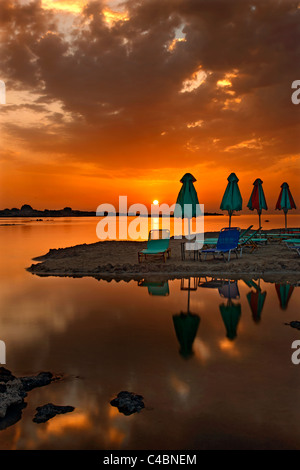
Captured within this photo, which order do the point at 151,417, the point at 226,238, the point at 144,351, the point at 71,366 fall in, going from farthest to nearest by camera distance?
the point at 226,238
the point at 144,351
the point at 71,366
the point at 151,417

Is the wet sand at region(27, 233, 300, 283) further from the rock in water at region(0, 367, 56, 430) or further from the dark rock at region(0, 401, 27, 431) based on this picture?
the dark rock at region(0, 401, 27, 431)

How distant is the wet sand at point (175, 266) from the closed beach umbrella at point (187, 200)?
1767 millimetres

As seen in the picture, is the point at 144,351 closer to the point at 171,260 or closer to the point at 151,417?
the point at 151,417

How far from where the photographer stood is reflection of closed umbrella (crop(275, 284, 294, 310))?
7.80 meters

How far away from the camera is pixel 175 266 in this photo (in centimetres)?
1250

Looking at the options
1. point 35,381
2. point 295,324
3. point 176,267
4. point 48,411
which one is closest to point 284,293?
point 295,324

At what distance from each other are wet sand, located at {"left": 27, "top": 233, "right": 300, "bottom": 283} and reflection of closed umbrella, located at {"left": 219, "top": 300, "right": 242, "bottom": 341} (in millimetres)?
3506

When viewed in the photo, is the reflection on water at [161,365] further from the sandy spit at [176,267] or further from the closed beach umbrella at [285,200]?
the closed beach umbrella at [285,200]

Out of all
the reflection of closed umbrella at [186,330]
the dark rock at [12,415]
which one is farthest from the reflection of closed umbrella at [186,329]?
the dark rock at [12,415]

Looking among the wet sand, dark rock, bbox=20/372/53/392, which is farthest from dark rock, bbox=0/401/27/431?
the wet sand
